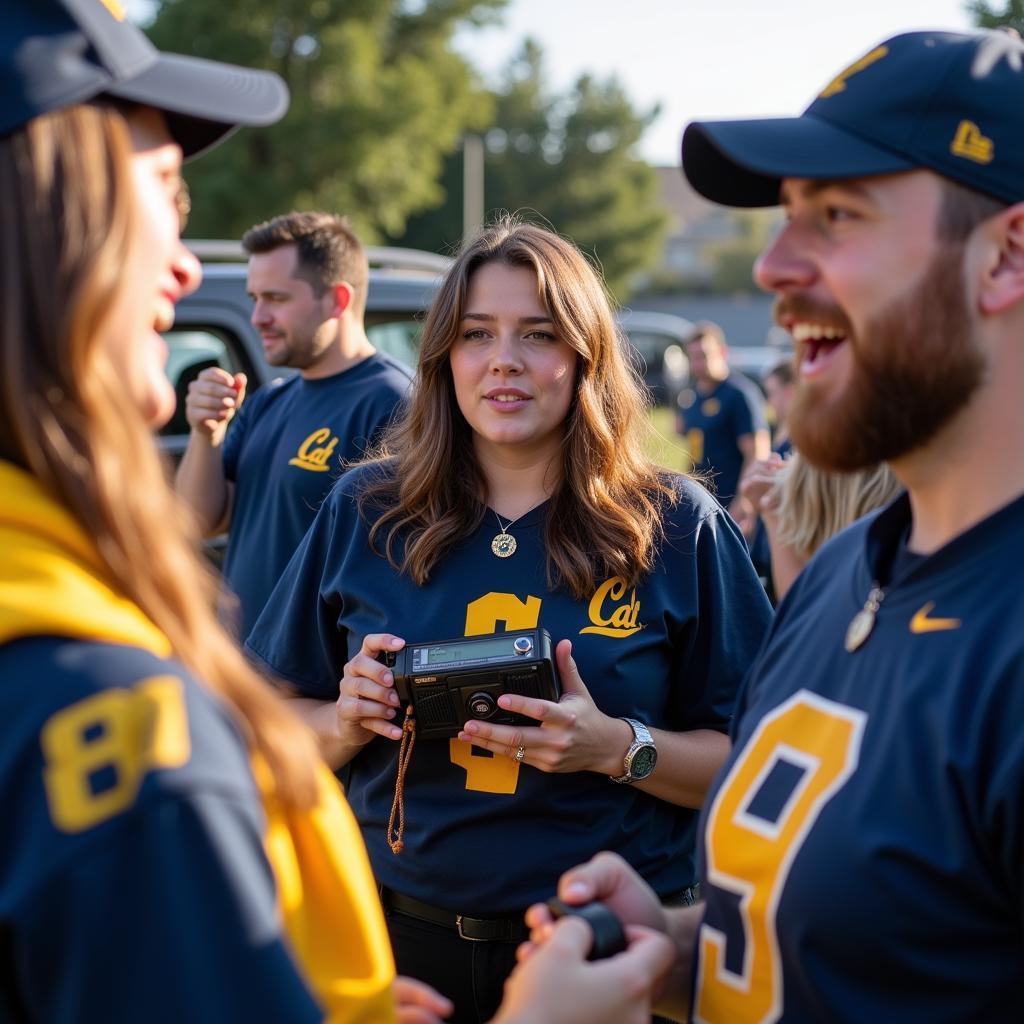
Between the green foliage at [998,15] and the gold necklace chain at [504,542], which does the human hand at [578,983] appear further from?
the green foliage at [998,15]

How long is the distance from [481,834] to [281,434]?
2.56 m

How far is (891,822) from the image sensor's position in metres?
1.36

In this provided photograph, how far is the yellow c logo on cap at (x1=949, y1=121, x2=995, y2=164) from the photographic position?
4.74ft

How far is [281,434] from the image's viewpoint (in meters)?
4.55

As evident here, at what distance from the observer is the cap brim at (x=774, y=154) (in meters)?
1.49

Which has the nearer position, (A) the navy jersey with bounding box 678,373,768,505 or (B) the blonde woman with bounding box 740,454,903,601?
(B) the blonde woman with bounding box 740,454,903,601

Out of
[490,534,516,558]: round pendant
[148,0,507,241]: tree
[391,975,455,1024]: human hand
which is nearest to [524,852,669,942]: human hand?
[391,975,455,1024]: human hand

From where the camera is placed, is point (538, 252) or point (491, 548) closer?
point (491, 548)

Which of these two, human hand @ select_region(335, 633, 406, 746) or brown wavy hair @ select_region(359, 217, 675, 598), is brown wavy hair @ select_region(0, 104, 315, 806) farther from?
brown wavy hair @ select_region(359, 217, 675, 598)

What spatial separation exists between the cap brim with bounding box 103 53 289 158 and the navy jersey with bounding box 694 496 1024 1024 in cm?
103

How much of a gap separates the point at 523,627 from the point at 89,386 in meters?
1.51

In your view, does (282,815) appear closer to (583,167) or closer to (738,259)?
(583,167)

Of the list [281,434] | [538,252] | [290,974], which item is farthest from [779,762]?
[281,434]

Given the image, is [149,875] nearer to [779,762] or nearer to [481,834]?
[779,762]
